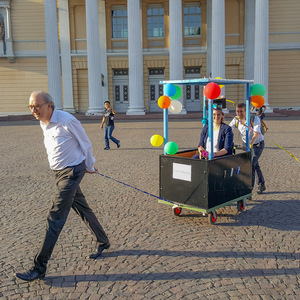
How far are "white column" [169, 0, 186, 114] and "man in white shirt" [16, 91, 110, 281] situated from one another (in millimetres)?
23489

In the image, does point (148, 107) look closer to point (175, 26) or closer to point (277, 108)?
point (175, 26)

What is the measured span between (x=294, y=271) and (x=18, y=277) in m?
2.70

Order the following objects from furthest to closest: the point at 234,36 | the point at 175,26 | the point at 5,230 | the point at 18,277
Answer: the point at 234,36 < the point at 175,26 < the point at 5,230 < the point at 18,277

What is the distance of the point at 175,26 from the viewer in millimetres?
26719

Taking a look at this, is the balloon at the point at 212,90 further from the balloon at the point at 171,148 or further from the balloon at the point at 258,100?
the balloon at the point at 258,100

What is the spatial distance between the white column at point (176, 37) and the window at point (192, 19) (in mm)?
4793

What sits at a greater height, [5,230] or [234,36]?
[234,36]

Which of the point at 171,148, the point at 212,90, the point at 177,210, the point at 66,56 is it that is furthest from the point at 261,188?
the point at 66,56

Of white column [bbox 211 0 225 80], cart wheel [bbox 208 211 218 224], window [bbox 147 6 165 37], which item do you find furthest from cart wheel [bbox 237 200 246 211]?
window [bbox 147 6 165 37]

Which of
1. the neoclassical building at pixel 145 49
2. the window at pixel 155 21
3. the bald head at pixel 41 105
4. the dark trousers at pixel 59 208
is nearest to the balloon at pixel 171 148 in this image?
the dark trousers at pixel 59 208

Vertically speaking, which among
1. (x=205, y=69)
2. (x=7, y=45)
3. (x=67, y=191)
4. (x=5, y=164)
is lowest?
(x=5, y=164)

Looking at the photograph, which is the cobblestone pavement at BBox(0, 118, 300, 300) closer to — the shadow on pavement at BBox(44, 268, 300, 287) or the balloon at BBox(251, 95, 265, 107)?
the shadow on pavement at BBox(44, 268, 300, 287)

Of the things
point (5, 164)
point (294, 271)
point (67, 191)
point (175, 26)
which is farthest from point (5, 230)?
point (175, 26)

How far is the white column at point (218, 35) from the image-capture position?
2647 centimetres
